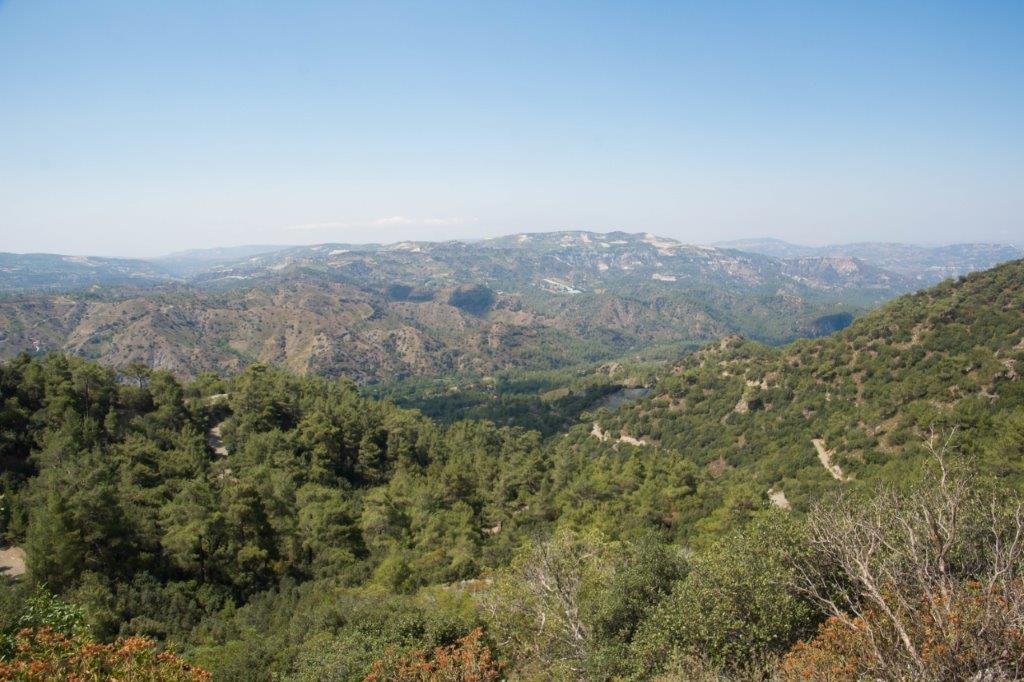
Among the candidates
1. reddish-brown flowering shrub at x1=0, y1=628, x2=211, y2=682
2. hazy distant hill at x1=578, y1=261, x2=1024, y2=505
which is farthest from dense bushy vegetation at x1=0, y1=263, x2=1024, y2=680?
hazy distant hill at x1=578, y1=261, x2=1024, y2=505

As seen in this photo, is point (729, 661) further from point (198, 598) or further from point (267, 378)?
point (267, 378)

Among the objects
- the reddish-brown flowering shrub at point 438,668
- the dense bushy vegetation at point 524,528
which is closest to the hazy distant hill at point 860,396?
the dense bushy vegetation at point 524,528

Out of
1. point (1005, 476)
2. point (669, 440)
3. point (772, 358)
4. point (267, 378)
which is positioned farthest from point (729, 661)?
point (772, 358)

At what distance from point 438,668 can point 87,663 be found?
9.66 metres

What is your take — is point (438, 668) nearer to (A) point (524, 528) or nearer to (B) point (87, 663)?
(B) point (87, 663)

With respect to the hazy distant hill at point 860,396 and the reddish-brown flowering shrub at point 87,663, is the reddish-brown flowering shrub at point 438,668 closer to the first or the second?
the reddish-brown flowering shrub at point 87,663

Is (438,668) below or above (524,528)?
above

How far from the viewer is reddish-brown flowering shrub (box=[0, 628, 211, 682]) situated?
32.2 ft

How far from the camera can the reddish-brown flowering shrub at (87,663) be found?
9.81 m

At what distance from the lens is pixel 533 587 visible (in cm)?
2238

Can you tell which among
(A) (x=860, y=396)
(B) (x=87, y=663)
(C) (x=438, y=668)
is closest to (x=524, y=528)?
(C) (x=438, y=668)

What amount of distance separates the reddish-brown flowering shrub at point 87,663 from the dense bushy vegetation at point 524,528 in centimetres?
15

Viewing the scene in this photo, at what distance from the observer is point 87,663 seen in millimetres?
10297

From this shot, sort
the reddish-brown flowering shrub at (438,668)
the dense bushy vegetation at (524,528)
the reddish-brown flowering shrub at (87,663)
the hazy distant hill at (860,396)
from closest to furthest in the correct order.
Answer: the reddish-brown flowering shrub at (87,663), the dense bushy vegetation at (524,528), the reddish-brown flowering shrub at (438,668), the hazy distant hill at (860,396)
